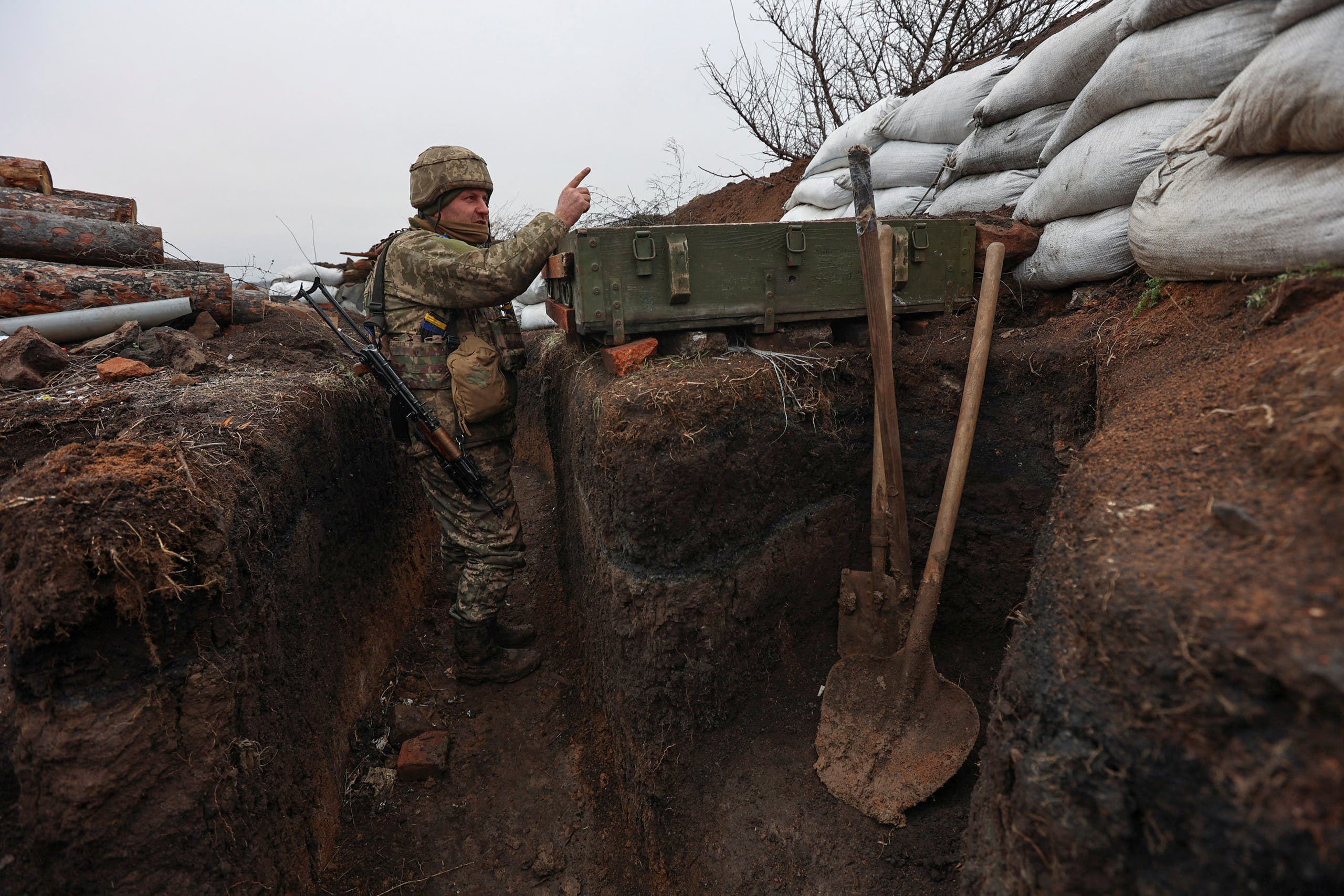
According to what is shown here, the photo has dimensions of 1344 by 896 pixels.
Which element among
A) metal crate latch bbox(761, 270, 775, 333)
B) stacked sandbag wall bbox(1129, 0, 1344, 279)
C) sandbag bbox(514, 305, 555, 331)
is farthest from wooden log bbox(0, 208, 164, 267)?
stacked sandbag wall bbox(1129, 0, 1344, 279)

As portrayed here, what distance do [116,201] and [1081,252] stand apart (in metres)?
6.30

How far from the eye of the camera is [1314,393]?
3.97ft

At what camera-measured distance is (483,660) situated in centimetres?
338

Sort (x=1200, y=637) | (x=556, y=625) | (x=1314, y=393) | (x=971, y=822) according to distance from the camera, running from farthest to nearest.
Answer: (x=556, y=625), (x=971, y=822), (x=1314, y=393), (x=1200, y=637)

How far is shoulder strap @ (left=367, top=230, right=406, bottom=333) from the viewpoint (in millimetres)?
3168

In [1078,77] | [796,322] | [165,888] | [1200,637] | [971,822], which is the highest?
[1078,77]

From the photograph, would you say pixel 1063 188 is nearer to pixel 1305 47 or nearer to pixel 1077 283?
pixel 1077 283

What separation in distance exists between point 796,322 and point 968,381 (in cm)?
78

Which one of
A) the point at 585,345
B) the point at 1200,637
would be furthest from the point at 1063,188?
the point at 1200,637

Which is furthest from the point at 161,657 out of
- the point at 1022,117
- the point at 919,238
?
the point at 1022,117

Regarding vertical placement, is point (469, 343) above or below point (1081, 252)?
below

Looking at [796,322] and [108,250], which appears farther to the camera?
[108,250]

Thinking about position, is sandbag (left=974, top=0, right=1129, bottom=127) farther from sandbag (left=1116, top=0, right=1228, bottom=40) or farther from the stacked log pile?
the stacked log pile

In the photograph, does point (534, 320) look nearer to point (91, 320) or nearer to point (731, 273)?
point (91, 320)
